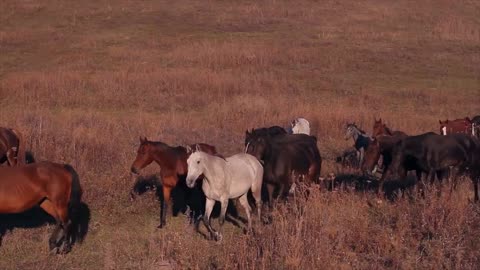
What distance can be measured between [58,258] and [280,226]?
10.0 feet

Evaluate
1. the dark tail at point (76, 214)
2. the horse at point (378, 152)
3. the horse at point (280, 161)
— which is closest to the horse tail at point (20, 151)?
the dark tail at point (76, 214)

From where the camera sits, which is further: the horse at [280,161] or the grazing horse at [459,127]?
Result: the grazing horse at [459,127]

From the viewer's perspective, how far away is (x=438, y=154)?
1197 centimetres

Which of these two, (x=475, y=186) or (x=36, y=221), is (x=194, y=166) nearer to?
(x=36, y=221)

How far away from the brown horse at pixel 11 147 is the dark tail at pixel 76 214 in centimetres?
157

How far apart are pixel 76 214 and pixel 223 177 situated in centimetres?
277

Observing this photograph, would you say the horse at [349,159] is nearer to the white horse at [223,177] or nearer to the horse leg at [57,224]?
the white horse at [223,177]

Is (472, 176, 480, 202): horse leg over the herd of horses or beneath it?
beneath

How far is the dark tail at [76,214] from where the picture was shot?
32.4 feet

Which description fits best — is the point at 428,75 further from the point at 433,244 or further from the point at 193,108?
the point at 433,244

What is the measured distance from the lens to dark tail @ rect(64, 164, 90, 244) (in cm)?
989

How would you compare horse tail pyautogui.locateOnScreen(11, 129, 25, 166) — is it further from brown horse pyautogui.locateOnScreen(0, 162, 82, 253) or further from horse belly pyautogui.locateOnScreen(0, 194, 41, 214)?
horse belly pyautogui.locateOnScreen(0, 194, 41, 214)

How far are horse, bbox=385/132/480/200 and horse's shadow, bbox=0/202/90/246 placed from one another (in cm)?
546

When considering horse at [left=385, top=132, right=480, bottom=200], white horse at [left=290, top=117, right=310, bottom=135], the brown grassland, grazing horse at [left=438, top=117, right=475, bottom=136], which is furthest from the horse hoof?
grazing horse at [left=438, top=117, right=475, bottom=136]
